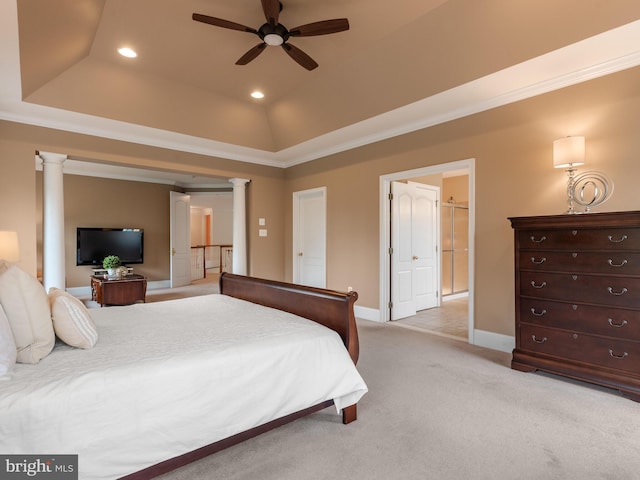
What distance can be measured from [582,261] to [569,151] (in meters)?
0.96

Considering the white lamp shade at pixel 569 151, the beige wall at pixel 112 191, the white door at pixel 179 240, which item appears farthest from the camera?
the white door at pixel 179 240

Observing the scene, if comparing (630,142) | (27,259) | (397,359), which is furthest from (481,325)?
(27,259)

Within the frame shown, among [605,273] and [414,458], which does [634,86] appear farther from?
[414,458]

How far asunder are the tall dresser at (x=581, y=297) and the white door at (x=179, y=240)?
7.53 m

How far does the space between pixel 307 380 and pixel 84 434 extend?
108 cm

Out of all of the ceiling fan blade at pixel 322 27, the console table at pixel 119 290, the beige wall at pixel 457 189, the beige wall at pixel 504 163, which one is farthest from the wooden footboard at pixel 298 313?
the beige wall at pixel 457 189

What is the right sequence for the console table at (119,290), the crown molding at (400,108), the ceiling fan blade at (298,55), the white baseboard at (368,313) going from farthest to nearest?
the console table at (119,290) < the white baseboard at (368,313) < the ceiling fan blade at (298,55) < the crown molding at (400,108)

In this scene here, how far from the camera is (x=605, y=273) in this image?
2.59 metres

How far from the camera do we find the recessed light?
352cm

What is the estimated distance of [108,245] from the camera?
7301 mm

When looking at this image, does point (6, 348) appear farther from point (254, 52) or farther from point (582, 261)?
point (582, 261)

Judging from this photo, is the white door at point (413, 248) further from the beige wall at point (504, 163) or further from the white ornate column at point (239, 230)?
the white ornate column at point (239, 230)

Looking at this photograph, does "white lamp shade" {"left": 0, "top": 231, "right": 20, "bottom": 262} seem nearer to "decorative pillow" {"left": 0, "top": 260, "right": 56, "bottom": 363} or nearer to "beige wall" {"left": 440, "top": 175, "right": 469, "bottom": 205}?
"decorative pillow" {"left": 0, "top": 260, "right": 56, "bottom": 363}

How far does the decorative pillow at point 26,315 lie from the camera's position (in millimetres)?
1598
